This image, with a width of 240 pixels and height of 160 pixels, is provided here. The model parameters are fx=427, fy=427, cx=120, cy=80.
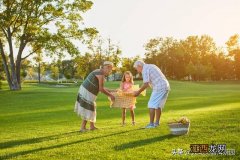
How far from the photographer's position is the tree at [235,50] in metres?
108

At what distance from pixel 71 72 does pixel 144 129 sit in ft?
445

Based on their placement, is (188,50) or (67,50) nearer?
(67,50)

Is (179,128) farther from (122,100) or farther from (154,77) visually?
(122,100)

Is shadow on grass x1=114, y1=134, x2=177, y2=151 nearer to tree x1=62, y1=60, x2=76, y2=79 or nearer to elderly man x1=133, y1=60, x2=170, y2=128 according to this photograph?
elderly man x1=133, y1=60, x2=170, y2=128

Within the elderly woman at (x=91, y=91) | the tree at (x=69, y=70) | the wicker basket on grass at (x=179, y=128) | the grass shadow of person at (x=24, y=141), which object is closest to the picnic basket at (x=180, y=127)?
the wicker basket on grass at (x=179, y=128)

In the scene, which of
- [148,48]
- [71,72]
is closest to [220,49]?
[148,48]

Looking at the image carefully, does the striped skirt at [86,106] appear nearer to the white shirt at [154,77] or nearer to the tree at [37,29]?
the white shirt at [154,77]

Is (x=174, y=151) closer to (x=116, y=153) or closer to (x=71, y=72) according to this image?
(x=116, y=153)

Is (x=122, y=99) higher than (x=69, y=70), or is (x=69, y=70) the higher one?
(x=69, y=70)

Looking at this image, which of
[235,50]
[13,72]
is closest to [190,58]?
[235,50]

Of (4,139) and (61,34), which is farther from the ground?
(61,34)

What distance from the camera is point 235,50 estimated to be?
109500 millimetres

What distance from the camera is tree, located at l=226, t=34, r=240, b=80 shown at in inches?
4250

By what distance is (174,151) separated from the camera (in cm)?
908
